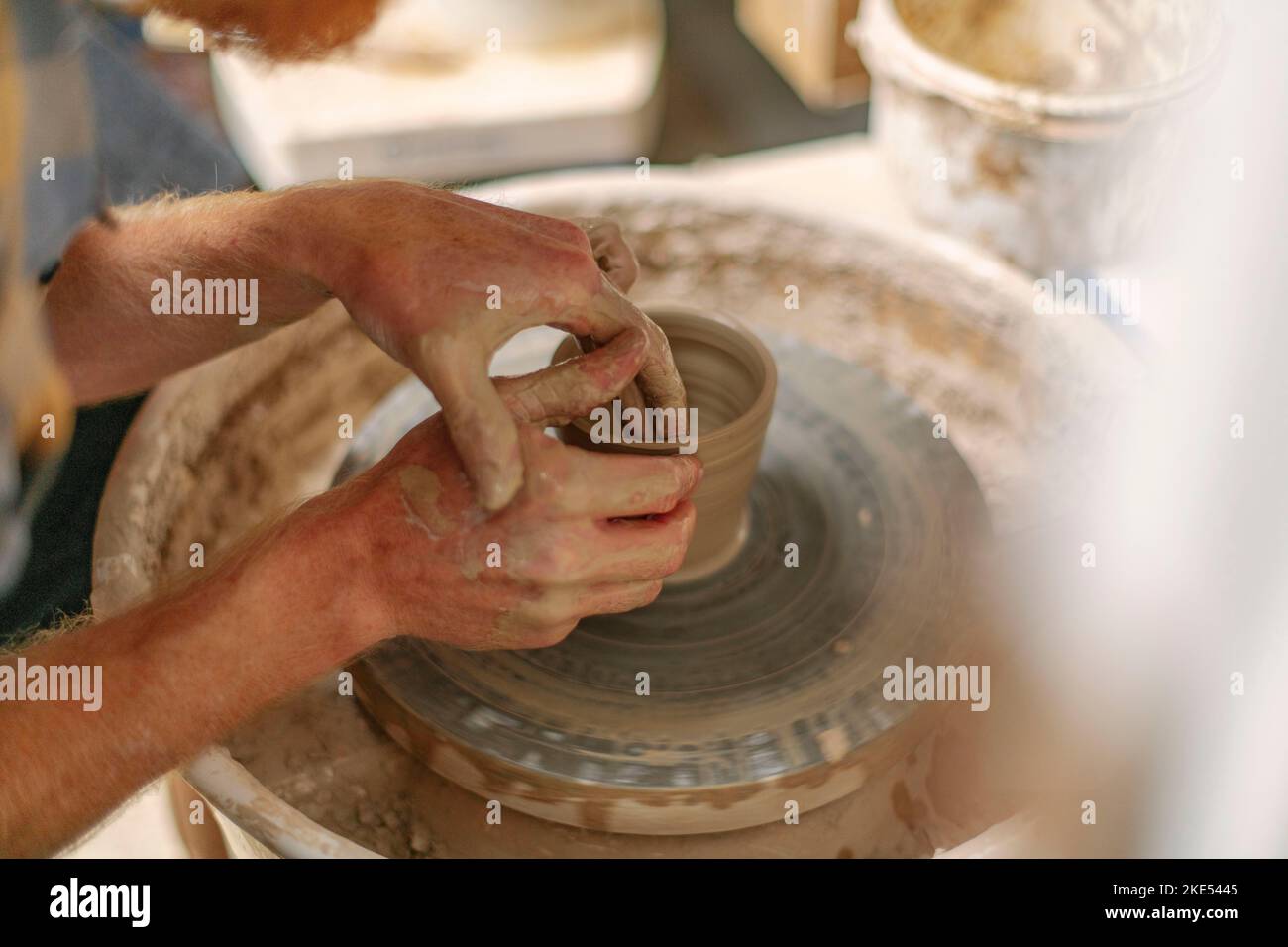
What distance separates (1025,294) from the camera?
71.7 inches

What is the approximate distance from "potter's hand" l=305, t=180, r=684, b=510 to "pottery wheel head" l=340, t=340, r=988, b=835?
0.35 meters

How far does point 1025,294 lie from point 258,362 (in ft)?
4.15

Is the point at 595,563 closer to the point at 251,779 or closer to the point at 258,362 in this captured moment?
the point at 251,779

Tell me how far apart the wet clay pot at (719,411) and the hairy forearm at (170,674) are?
37 cm

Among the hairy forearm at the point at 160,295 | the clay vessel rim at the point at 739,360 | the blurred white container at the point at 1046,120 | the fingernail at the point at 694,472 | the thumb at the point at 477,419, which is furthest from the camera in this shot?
the blurred white container at the point at 1046,120

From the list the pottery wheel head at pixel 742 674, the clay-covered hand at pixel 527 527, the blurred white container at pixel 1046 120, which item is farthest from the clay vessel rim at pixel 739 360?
the blurred white container at pixel 1046 120

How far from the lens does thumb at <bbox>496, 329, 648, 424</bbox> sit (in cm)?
115

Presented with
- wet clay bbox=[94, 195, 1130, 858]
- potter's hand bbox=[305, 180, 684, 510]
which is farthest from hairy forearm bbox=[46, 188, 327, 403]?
potter's hand bbox=[305, 180, 684, 510]

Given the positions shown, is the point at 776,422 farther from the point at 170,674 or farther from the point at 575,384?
the point at 170,674

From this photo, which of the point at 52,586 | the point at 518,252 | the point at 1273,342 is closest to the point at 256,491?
the point at 52,586

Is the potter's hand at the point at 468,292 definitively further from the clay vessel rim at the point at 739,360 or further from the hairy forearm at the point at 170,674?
the hairy forearm at the point at 170,674

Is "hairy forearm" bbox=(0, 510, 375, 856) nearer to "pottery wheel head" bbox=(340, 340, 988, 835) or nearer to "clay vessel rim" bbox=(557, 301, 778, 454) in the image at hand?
"pottery wheel head" bbox=(340, 340, 988, 835)

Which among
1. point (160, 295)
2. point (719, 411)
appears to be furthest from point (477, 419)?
point (160, 295)

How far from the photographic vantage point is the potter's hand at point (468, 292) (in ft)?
3.52
